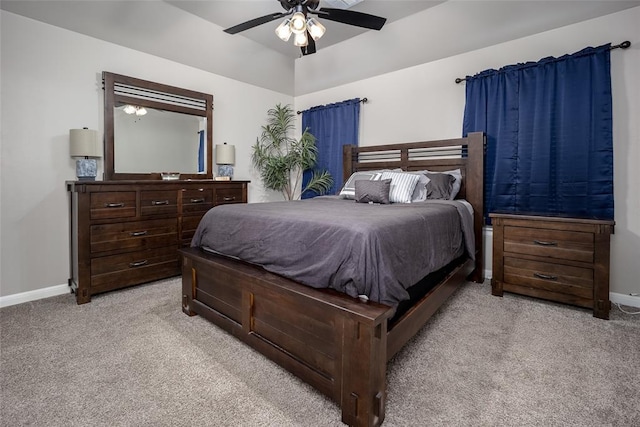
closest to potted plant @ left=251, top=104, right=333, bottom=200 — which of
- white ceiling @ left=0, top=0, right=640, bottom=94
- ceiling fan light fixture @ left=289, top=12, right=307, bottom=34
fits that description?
white ceiling @ left=0, top=0, right=640, bottom=94

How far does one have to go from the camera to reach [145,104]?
3.38 metres

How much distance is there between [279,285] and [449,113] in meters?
2.96

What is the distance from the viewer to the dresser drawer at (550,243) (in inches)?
93.2

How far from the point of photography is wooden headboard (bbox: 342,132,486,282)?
10.4 feet

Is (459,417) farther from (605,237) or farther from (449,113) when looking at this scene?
(449,113)

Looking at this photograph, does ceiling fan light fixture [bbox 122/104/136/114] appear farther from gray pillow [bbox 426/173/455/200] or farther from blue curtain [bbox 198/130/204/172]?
gray pillow [bbox 426/173/455/200]

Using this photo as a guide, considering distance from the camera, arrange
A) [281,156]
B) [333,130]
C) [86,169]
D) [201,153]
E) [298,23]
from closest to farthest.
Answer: [298,23], [86,169], [201,153], [333,130], [281,156]

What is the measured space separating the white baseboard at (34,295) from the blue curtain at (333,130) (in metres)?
3.17

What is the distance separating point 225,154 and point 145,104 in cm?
101

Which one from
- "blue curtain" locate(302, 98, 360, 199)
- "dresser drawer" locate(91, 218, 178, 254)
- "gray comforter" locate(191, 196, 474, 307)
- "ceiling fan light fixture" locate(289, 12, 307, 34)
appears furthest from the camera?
"blue curtain" locate(302, 98, 360, 199)

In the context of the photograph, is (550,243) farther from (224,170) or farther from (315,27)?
(224,170)

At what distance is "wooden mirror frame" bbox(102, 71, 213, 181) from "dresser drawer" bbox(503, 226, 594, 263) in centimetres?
346

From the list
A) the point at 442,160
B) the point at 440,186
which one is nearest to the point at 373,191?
the point at 440,186

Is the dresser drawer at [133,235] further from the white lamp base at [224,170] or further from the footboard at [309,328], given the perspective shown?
the footboard at [309,328]
